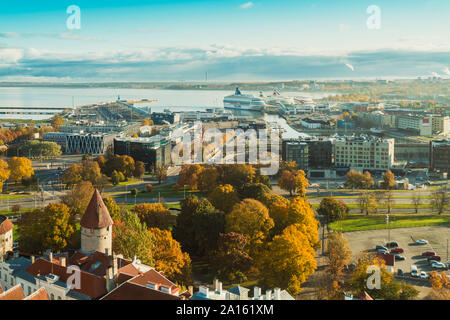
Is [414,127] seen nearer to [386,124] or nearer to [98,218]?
[386,124]

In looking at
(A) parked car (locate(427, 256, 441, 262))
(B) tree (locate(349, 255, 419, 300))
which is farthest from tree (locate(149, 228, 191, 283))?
(A) parked car (locate(427, 256, 441, 262))

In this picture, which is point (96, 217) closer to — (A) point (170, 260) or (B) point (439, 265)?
(A) point (170, 260)

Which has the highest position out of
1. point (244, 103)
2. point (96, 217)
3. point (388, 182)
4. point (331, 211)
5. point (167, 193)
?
point (244, 103)

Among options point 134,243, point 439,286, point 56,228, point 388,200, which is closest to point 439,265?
point 439,286

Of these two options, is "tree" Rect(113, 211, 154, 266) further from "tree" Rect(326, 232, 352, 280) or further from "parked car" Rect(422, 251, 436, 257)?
"parked car" Rect(422, 251, 436, 257)

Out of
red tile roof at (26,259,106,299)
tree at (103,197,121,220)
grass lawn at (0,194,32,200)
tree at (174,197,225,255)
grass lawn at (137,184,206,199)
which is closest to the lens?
red tile roof at (26,259,106,299)
